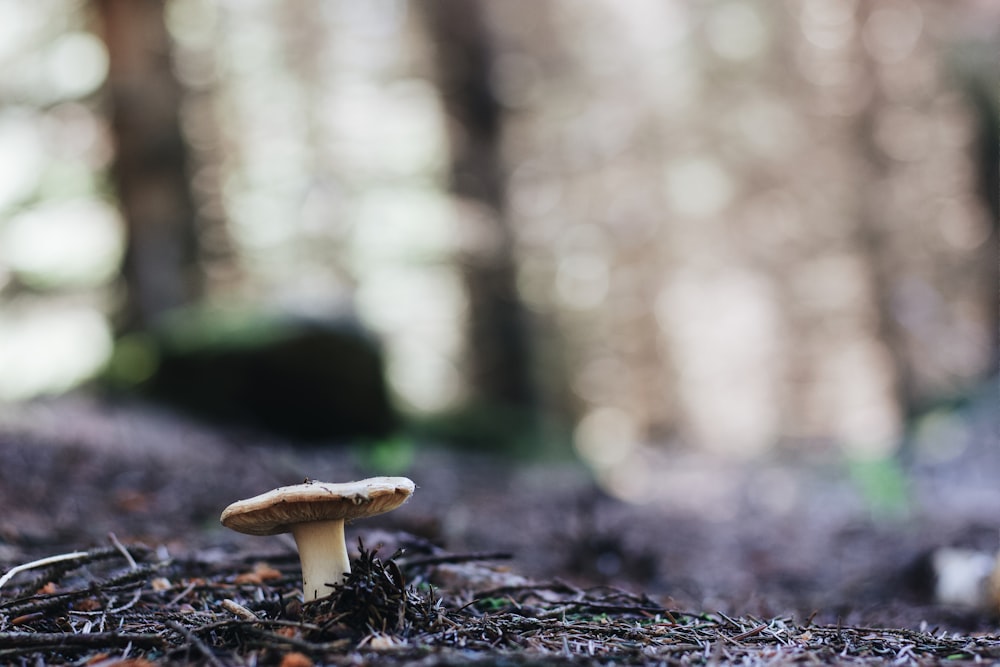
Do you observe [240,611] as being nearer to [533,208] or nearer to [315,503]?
[315,503]

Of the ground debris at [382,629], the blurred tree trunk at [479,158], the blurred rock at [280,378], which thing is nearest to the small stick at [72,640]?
the ground debris at [382,629]

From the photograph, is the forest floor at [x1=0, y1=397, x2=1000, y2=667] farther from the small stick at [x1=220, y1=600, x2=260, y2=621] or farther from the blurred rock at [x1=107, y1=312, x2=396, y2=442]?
the blurred rock at [x1=107, y1=312, x2=396, y2=442]

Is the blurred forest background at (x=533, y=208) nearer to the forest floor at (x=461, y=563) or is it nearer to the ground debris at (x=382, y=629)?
the forest floor at (x=461, y=563)

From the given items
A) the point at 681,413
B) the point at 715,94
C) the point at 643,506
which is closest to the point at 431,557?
the point at 643,506

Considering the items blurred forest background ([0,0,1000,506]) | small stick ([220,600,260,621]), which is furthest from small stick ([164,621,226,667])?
blurred forest background ([0,0,1000,506])

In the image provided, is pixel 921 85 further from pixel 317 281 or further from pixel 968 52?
pixel 317 281

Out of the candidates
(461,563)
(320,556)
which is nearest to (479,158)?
(461,563)

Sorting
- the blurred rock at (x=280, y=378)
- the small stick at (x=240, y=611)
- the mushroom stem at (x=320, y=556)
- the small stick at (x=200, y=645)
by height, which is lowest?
the small stick at (x=200, y=645)

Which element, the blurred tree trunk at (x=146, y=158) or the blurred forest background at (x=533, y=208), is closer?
the blurred tree trunk at (x=146, y=158)
